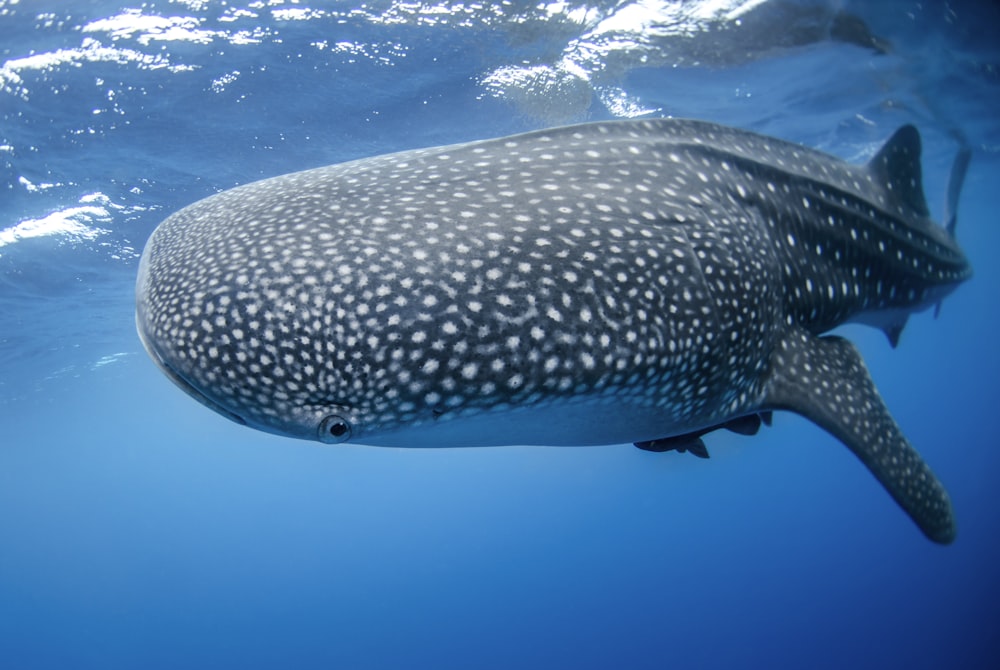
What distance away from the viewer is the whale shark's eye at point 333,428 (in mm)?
2145

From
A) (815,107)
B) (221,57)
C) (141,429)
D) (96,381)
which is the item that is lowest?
(141,429)

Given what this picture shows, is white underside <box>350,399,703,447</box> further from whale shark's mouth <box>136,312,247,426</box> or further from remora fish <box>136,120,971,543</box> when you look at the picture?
whale shark's mouth <box>136,312,247,426</box>

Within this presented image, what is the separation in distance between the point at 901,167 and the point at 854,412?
2.74m

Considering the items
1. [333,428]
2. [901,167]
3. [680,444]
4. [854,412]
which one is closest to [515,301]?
[333,428]

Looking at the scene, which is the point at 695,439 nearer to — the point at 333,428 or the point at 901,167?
the point at 333,428

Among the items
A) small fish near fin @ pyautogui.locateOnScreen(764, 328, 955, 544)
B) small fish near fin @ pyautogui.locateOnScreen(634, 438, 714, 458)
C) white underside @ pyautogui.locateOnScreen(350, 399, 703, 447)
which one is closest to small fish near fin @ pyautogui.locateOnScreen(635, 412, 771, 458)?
small fish near fin @ pyautogui.locateOnScreen(634, 438, 714, 458)

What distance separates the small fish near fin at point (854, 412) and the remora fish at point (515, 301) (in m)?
0.01

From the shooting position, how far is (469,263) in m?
2.23

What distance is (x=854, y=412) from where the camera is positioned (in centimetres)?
357

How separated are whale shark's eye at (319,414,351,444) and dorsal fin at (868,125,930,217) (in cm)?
499

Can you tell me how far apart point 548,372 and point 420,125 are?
13.9 m

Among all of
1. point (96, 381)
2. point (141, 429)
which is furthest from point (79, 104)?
point (141, 429)

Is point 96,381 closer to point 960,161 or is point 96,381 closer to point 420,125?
point 420,125

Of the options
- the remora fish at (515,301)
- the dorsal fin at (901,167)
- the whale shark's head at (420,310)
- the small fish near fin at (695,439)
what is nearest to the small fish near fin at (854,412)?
the remora fish at (515,301)
